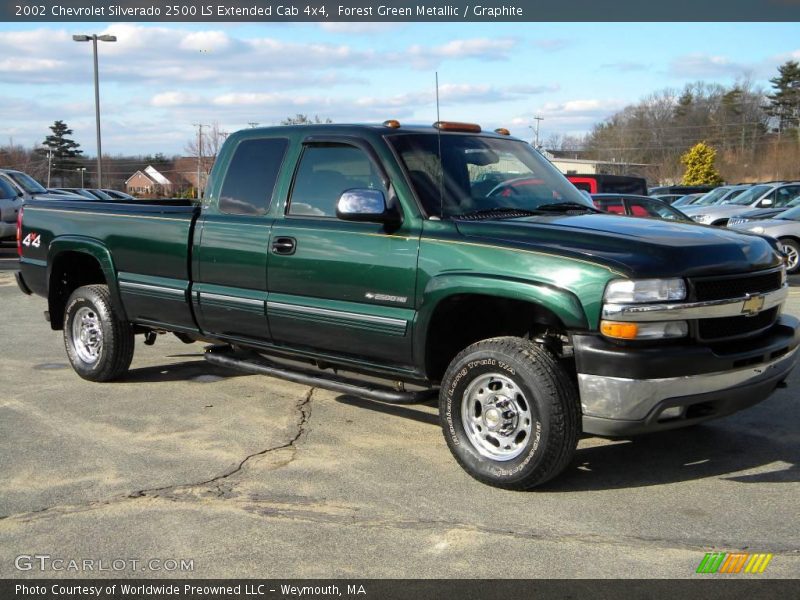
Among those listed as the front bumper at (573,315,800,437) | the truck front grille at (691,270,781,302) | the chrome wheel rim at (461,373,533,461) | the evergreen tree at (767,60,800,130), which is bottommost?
the chrome wheel rim at (461,373,533,461)

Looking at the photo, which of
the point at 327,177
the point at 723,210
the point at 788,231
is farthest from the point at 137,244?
the point at 723,210

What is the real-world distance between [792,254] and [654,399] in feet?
45.8

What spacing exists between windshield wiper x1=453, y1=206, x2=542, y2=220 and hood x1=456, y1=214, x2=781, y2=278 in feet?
0.42

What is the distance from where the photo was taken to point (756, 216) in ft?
61.4

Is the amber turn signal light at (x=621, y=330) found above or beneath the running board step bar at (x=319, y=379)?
above

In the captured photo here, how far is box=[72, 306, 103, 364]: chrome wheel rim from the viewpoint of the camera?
7.15 m

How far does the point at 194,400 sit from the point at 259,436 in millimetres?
1183

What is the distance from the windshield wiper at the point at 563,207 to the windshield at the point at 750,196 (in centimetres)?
1980

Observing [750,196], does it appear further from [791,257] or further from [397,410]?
[397,410]

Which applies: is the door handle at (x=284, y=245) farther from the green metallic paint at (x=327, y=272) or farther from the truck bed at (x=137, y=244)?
the truck bed at (x=137, y=244)

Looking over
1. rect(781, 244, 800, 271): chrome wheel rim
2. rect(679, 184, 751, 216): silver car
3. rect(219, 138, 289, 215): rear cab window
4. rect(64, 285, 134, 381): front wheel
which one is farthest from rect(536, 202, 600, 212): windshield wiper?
rect(679, 184, 751, 216): silver car

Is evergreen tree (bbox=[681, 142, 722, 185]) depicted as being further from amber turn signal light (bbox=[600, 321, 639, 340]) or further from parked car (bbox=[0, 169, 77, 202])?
amber turn signal light (bbox=[600, 321, 639, 340])

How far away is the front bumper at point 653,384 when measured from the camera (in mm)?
4137

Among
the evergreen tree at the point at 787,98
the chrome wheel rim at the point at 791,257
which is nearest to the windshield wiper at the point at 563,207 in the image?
the chrome wheel rim at the point at 791,257
